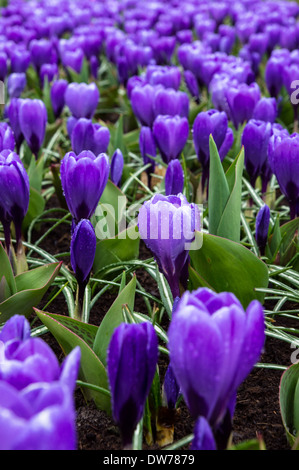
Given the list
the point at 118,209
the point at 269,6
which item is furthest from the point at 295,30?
the point at 118,209

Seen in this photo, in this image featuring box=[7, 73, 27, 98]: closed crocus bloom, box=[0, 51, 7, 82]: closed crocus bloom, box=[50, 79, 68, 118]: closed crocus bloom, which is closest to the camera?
box=[50, 79, 68, 118]: closed crocus bloom

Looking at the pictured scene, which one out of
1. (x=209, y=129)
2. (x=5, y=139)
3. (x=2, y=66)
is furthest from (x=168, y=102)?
(x=2, y=66)

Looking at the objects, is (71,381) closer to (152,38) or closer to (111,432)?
(111,432)

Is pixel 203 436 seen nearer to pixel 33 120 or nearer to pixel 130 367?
pixel 130 367

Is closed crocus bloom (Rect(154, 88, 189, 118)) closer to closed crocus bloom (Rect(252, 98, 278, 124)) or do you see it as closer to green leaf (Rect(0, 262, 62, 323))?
closed crocus bloom (Rect(252, 98, 278, 124))

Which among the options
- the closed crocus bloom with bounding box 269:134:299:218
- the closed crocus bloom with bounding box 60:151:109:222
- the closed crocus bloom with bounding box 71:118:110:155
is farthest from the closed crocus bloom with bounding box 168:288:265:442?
the closed crocus bloom with bounding box 71:118:110:155

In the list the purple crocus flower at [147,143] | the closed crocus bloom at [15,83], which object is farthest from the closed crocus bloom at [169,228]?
the closed crocus bloom at [15,83]
